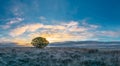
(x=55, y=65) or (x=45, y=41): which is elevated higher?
(x=45, y=41)

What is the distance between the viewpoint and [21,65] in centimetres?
3347

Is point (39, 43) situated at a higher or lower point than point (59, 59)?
higher

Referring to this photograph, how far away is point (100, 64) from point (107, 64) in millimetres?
1012

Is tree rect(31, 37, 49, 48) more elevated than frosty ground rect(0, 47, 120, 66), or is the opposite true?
tree rect(31, 37, 49, 48)

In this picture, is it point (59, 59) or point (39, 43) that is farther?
point (39, 43)

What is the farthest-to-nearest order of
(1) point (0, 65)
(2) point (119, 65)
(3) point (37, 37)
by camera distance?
1. (3) point (37, 37)
2. (1) point (0, 65)
3. (2) point (119, 65)

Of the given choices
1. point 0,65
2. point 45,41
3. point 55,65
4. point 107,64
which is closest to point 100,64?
point 107,64

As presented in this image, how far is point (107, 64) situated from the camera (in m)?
32.2

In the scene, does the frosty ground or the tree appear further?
the tree

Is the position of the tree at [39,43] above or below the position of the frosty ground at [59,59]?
above

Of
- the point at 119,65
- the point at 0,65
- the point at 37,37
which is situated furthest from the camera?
the point at 37,37

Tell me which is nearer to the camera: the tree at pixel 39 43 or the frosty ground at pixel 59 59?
the frosty ground at pixel 59 59

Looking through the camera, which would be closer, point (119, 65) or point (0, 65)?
point (119, 65)

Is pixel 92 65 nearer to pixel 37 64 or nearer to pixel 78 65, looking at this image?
pixel 78 65
